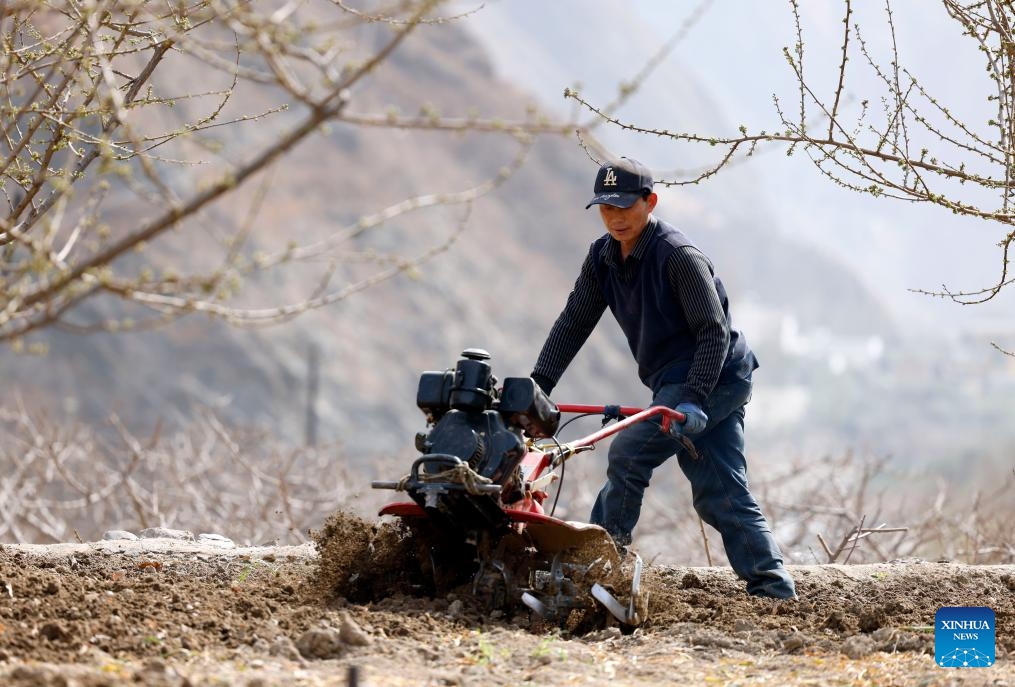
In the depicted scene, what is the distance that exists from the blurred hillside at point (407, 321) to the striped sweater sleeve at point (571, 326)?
16.4m

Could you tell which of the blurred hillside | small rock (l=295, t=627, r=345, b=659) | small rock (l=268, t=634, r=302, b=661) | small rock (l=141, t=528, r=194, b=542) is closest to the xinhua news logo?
small rock (l=295, t=627, r=345, b=659)

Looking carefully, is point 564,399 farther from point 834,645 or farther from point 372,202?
point 834,645

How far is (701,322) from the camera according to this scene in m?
6.01

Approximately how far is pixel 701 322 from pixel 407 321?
43299mm

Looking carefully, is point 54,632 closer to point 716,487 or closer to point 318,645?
point 318,645

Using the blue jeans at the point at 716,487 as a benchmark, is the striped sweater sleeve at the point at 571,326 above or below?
above

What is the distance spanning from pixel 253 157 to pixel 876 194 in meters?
3.21

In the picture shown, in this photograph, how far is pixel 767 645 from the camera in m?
5.34

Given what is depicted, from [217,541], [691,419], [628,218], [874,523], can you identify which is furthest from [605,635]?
[874,523]

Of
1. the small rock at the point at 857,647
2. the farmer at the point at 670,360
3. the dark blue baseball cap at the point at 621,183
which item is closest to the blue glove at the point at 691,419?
the farmer at the point at 670,360

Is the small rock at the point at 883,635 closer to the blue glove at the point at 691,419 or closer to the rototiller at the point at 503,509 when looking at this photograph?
the rototiller at the point at 503,509

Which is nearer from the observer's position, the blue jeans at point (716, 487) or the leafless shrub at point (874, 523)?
the blue jeans at point (716, 487)

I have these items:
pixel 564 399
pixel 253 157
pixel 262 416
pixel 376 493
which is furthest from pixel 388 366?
pixel 253 157

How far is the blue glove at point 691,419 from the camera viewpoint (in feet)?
19.2
